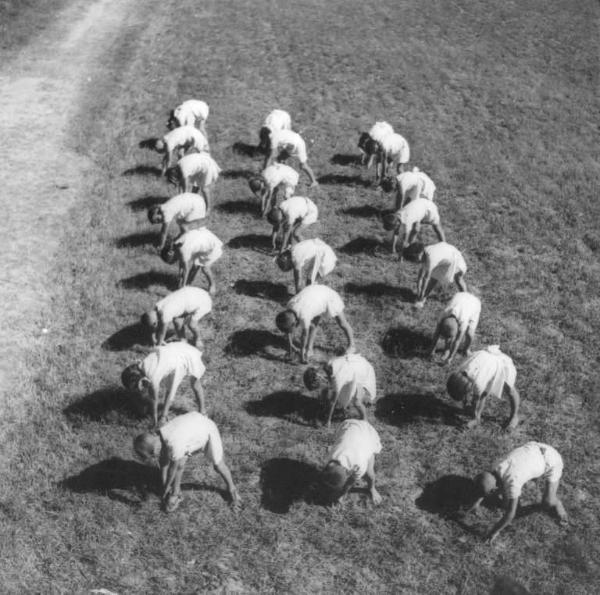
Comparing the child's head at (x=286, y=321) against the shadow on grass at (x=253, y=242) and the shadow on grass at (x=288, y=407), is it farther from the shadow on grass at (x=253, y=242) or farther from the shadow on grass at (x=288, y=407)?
the shadow on grass at (x=253, y=242)

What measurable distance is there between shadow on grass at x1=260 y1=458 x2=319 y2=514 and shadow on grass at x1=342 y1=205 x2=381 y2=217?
6.94m

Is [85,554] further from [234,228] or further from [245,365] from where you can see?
[234,228]

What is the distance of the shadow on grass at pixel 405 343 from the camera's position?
1157 cm

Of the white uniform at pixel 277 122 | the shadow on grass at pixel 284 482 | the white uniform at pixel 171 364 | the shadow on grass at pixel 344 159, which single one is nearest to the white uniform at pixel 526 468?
the shadow on grass at pixel 284 482

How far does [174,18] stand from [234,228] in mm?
14387

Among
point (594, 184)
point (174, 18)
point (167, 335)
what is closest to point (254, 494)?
point (167, 335)

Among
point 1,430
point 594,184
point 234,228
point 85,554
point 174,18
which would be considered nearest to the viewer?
point 85,554

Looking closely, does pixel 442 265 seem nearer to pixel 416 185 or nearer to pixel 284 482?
pixel 416 185

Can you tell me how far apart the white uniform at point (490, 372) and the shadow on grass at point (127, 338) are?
16.3ft

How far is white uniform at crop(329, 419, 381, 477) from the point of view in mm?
Result: 8578

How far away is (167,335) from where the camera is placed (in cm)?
1164

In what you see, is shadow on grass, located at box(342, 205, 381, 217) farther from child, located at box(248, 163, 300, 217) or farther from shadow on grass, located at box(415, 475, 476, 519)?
shadow on grass, located at box(415, 475, 476, 519)

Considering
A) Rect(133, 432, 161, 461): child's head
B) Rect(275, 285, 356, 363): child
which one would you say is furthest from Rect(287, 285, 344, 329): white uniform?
Rect(133, 432, 161, 461): child's head

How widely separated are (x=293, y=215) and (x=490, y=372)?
492 centimetres
